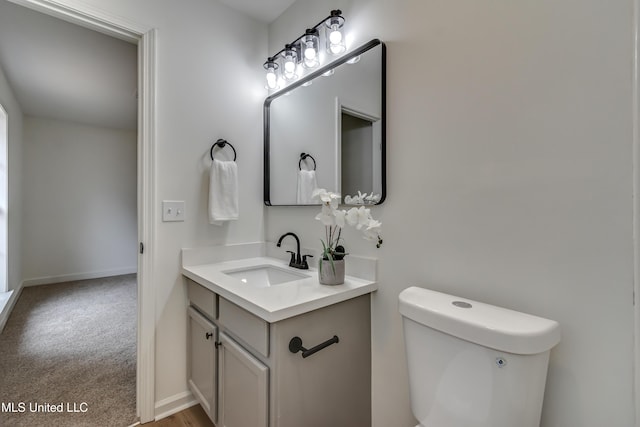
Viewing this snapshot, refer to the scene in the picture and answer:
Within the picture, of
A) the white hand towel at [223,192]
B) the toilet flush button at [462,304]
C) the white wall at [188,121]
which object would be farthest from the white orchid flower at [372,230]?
the white wall at [188,121]

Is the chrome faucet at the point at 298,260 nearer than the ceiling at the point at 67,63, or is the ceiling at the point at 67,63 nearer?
the chrome faucet at the point at 298,260

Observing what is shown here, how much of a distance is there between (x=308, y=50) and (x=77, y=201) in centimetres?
454

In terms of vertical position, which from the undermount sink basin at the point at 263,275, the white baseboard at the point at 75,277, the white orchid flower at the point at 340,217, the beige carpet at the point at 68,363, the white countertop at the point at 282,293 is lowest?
the beige carpet at the point at 68,363

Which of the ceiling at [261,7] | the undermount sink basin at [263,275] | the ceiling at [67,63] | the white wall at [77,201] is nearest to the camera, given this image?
the undermount sink basin at [263,275]

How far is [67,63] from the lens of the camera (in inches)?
96.7

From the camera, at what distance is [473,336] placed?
0.76 metres

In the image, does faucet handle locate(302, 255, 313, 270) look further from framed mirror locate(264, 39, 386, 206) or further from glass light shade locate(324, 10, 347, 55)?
glass light shade locate(324, 10, 347, 55)

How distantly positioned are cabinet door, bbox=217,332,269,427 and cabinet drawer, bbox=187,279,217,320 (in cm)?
16

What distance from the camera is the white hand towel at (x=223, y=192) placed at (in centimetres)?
164

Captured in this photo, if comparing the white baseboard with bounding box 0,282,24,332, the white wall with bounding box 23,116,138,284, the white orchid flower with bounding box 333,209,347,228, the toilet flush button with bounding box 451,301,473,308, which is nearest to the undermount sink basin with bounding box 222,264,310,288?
the white orchid flower with bounding box 333,209,347,228

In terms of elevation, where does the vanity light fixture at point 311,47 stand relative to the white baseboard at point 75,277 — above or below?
above

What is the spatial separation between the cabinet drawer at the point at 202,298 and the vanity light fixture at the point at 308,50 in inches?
51.0

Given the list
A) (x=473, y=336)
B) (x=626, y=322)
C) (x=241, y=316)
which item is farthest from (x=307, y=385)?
(x=626, y=322)

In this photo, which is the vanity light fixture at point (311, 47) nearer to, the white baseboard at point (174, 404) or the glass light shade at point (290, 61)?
the glass light shade at point (290, 61)
